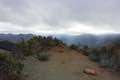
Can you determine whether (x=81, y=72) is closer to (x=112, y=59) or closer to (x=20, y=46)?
(x=112, y=59)

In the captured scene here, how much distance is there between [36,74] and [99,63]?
437cm

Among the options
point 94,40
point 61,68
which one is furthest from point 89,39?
point 61,68

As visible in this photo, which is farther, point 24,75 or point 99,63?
point 99,63

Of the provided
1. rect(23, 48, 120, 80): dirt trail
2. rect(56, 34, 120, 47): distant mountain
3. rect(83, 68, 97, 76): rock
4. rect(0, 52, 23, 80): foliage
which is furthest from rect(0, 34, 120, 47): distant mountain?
rect(0, 52, 23, 80): foliage

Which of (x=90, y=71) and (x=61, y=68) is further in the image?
(x=61, y=68)

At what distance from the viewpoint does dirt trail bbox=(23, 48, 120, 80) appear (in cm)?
1030

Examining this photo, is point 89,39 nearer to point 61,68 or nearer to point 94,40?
point 94,40

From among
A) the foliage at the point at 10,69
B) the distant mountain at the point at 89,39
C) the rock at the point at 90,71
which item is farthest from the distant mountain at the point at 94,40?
the foliage at the point at 10,69

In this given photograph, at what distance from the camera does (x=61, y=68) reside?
11719mm

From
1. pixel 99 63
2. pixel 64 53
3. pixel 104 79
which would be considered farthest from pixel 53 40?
pixel 104 79

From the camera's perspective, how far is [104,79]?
1027 cm

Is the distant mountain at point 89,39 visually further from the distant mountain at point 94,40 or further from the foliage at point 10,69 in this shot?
the foliage at point 10,69

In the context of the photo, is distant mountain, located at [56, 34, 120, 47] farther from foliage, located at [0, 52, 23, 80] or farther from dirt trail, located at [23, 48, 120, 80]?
foliage, located at [0, 52, 23, 80]

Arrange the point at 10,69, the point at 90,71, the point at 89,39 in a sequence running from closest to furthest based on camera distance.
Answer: the point at 10,69 → the point at 90,71 → the point at 89,39
